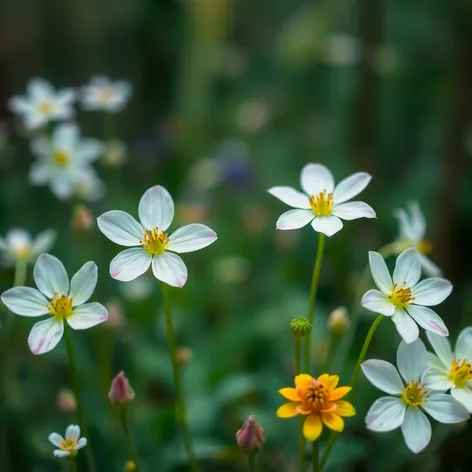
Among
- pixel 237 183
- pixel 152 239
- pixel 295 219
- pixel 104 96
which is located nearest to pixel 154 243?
pixel 152 239

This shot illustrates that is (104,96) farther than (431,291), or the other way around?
(104,96)

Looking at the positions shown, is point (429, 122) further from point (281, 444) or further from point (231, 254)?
point (281, 444)

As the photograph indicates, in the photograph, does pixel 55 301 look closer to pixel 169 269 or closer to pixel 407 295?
pixel 169 269

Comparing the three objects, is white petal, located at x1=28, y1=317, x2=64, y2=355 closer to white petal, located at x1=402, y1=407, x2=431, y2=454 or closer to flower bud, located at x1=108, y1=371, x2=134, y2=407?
flower bud, located at x1=108, y1=371, x2=134, y2=407

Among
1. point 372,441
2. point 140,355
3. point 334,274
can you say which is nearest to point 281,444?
point 372,441

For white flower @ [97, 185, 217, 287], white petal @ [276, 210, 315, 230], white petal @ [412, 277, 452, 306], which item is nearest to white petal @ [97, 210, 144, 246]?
white flower @ [97, 185, 217, 287]

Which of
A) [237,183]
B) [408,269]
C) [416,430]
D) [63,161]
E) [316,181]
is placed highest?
[237,183]

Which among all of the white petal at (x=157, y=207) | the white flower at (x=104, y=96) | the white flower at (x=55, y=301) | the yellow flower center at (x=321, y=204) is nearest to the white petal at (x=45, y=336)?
the white flower at (x=55, y=301)
